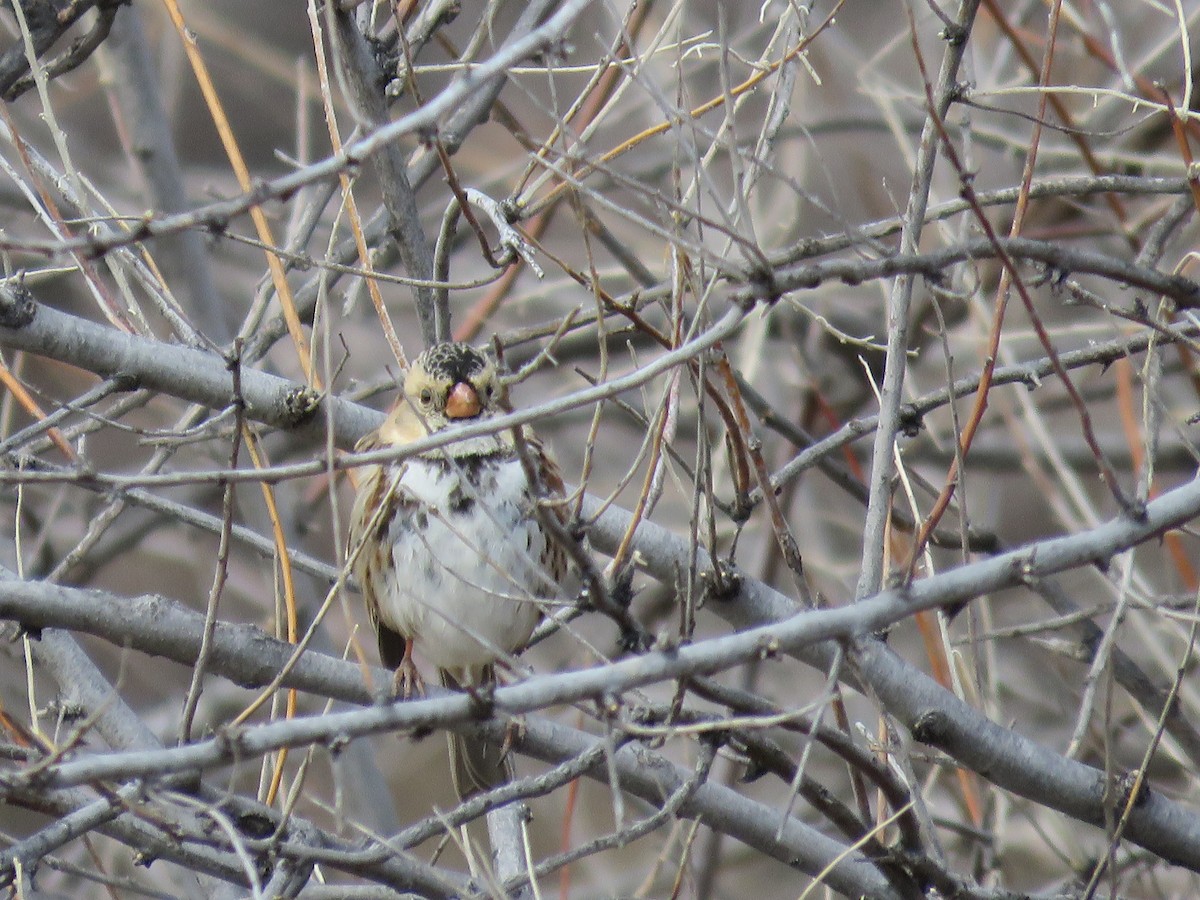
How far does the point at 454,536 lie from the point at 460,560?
0.07 meters

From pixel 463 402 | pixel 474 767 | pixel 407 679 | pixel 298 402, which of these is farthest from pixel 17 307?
pixel 474 767

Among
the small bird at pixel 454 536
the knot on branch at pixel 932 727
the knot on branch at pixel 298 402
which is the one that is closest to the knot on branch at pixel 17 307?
the knot on branch at pixel 298 402

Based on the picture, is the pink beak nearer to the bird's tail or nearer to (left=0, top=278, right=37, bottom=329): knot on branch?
the bird's tail

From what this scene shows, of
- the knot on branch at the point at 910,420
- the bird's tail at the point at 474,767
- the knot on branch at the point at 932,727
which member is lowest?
the bird's tail at the point at 474,767

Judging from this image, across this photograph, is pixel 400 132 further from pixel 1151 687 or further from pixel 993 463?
pixel 993 463

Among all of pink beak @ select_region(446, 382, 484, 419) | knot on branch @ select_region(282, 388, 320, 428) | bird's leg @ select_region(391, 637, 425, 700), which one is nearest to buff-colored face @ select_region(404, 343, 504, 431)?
pink beak @ select_region(446, 382, 484, 419)

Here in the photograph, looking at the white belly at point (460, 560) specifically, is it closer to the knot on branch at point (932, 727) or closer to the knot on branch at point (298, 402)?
the knot on branch at point (298, 402)

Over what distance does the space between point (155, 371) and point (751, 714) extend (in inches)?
50.6

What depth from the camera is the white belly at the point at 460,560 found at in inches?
141

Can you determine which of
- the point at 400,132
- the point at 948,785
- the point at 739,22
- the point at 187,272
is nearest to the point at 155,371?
the point at 400,132

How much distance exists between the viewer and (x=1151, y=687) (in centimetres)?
341

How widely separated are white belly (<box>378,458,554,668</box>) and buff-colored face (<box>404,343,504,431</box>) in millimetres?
132

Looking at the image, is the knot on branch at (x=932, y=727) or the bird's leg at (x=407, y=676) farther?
the bird's leg at (x=407, y=676)

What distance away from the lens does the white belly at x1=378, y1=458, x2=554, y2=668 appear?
3.58 meters
